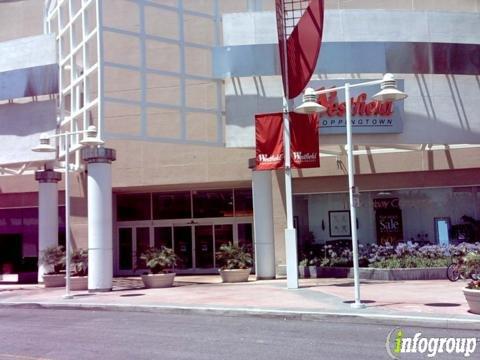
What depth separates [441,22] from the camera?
2436 centimetres

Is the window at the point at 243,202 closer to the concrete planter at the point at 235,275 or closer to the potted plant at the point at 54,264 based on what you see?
the concrete planter at the point at 235,275

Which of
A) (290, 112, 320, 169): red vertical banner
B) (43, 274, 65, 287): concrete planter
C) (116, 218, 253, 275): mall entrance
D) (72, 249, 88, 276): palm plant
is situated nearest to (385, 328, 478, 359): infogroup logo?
(290, 112, 320, 169): red vertical banner

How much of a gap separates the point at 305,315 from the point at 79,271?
11956mm

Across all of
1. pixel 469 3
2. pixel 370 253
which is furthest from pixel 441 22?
pixel 370 253

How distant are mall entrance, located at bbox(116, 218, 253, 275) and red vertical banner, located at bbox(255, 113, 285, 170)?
8.62m

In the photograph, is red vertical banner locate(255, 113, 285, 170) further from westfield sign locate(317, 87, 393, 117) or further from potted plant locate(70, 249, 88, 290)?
potted plant locate(70, 249, 88, 290)

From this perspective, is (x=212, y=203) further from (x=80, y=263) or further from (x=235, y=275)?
(x=80, y=263)

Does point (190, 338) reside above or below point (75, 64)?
below

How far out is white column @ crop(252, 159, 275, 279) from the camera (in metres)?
24.0

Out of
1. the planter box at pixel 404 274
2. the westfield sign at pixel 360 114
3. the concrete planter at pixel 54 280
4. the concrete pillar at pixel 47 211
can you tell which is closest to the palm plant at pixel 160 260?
the concrete planter at pixel 54 280

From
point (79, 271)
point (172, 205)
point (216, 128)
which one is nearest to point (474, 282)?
point (79, 271)

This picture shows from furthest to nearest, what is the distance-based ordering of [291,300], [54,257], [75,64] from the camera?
[75,64]
[54,257]
[291,300]

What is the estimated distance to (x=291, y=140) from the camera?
64.3 ft

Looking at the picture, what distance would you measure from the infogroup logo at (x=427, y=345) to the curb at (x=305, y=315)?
1.13 meters
